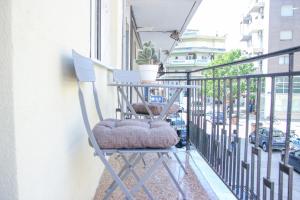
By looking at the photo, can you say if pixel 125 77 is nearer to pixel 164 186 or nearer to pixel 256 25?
pixel 164 186

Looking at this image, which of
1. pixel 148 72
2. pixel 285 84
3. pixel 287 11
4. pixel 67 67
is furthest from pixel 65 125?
pixel 287 11

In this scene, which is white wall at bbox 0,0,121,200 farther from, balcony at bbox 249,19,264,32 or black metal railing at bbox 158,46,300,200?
balcony at bbox 249,19,264,32

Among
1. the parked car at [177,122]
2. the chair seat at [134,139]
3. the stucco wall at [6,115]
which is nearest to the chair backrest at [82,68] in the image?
the chair seat at [134,139]

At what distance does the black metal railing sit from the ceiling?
2302 mm

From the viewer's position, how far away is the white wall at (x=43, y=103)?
32.8 inches

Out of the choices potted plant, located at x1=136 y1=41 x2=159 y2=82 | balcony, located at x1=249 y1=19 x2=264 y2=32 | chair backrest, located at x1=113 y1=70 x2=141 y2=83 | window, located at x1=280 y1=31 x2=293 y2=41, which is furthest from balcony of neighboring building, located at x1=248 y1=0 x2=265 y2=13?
chair backrest, located at x1=113 y1=70 x2=141 y2=83

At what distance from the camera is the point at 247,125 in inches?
72.9

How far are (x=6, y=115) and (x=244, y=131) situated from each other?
163 cm

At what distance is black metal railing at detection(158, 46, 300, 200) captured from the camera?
1425 mm

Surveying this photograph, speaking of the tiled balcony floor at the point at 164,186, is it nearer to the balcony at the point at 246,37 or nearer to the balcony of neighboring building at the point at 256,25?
the balcony of neighboring building at the point at 256,25

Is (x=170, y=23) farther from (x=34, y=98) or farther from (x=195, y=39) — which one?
(x=195, y=39)

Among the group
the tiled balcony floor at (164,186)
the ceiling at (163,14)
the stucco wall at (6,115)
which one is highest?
the ceiling at (163,14)

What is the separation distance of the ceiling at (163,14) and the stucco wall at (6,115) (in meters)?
4.62

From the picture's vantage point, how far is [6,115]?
2.69 feet
